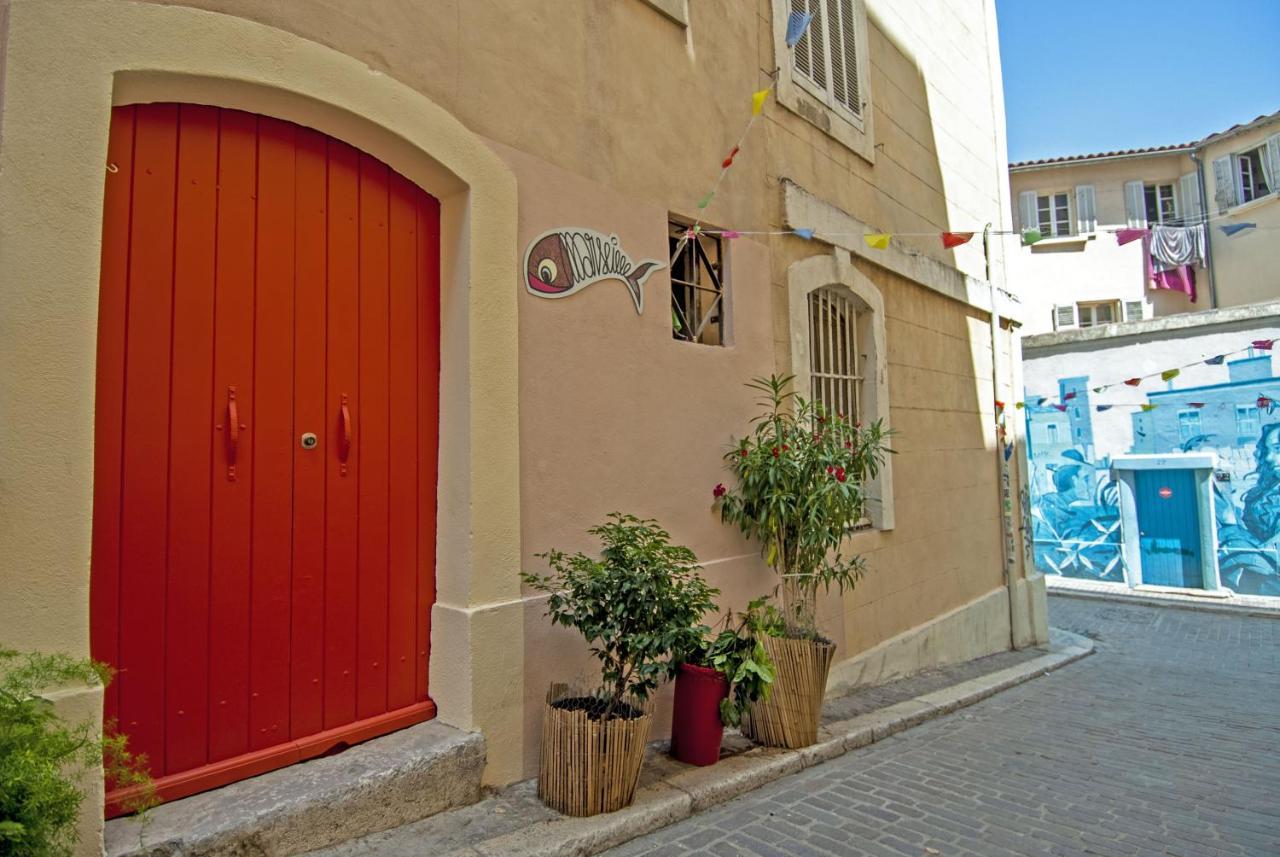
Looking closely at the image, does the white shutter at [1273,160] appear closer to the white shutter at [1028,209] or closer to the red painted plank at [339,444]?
the white shutter at [1028,209]

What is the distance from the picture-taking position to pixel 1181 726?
593 cm

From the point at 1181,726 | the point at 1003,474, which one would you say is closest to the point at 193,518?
the point at 1181,726

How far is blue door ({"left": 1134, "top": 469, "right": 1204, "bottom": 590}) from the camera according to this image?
12641 mm

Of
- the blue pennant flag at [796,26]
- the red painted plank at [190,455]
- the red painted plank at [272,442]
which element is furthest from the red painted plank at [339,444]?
the blue pennant flag at [796,26]

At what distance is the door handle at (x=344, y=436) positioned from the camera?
3.32 m

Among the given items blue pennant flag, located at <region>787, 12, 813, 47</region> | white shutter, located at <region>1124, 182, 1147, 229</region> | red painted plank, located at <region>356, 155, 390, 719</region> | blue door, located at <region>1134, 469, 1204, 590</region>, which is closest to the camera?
red painted plank, located at <region>356, 155, 390, 719</region>

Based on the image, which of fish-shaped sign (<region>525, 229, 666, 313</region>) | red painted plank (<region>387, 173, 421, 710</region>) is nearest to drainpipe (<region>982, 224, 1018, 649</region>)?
fish-shaped sign (<region>525, 229, 666, 313</region>)

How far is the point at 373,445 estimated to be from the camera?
11.3 ft

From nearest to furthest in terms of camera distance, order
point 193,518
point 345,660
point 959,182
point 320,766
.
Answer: point 193,518 < point 320,766 < point 345,660 < point 959,182

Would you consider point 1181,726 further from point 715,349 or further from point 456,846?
point 456,846

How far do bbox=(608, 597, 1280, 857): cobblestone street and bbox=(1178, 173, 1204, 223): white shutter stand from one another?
15.6 meters

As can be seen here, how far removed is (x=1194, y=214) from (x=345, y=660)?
22.1m

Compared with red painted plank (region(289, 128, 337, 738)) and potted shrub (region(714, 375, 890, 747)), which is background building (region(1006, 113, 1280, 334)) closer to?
potted shrub (region(714, 375, 890, 747))

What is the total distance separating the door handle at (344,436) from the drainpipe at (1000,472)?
7798 mm
